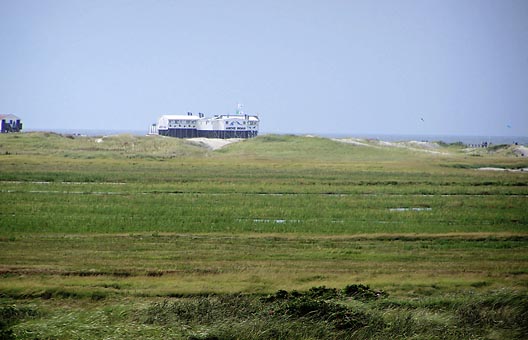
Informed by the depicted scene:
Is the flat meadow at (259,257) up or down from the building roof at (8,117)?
down

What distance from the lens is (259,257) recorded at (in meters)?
24.5

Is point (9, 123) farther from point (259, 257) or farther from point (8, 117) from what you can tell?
point (259, 257)

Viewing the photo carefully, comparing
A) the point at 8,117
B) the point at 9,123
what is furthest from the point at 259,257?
the point at 8,117

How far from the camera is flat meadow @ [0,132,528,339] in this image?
650 inches

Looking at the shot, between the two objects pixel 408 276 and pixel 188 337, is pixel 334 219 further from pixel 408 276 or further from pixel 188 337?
pixel 188 337

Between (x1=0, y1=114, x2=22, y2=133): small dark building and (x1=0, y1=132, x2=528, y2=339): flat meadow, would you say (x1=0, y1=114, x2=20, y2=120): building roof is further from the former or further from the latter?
(x1=0, y1=132, x2=528, y2=339): flat meadow

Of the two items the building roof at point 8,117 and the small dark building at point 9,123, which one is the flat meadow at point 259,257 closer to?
the small dark building at point 9,123

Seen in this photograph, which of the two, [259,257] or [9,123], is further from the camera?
[9,123]

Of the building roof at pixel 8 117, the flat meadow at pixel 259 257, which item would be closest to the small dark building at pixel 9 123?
the building roof at pixel 8 117

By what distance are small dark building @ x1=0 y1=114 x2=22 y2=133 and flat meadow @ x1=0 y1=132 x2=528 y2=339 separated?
236 ft

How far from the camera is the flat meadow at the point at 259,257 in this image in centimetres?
1650

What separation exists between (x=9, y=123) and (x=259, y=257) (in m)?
108

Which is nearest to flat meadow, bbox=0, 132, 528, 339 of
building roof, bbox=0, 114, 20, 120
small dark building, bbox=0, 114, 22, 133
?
small dark building, bbox=0, 114, 22, 133

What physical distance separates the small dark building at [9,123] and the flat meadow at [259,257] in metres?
72.1
